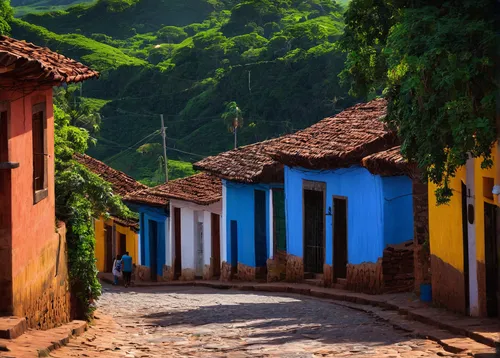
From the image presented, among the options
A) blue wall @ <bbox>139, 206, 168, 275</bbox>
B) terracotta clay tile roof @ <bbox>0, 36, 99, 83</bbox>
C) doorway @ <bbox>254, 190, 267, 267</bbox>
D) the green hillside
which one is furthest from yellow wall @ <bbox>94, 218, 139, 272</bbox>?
the green hillside

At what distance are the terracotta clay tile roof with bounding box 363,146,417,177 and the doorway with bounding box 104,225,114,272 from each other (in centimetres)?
1908

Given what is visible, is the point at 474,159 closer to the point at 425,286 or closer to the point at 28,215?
the point at 425,286

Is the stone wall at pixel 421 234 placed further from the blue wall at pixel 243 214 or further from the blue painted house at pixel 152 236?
the blue painted house at pixel 152 236

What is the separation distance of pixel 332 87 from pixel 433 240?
47728 mm

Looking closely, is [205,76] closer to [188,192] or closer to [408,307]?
[188,192]

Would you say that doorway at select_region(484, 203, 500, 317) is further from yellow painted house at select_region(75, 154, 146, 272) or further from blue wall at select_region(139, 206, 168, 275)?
yellow painted house at select_region(75, 154, 146, 272)

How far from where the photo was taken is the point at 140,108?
2953 inches

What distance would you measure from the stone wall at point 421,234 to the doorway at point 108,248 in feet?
67.2

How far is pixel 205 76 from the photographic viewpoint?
255 feet

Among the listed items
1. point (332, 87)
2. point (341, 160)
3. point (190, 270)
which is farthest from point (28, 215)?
point (332, 87)

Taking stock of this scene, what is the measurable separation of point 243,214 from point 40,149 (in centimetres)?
1206

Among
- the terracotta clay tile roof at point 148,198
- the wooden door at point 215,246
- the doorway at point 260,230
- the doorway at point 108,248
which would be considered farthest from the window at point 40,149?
the doorway at point 108,248

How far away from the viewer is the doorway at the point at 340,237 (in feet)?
64.2

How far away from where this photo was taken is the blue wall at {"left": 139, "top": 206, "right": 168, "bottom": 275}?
30.0 meters
